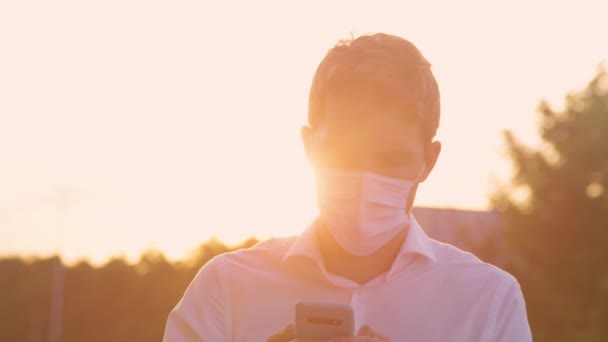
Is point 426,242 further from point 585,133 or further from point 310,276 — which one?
point 585,133

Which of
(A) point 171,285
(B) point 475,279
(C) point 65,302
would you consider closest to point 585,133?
(A) point 171,285

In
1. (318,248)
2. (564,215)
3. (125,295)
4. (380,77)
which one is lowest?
(125,295)

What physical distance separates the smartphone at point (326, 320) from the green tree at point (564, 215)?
19.2m

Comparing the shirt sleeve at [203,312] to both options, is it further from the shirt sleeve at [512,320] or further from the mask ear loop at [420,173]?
the shirt sleeve at [512,320]

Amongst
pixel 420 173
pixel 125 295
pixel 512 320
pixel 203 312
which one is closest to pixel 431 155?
pixel 420 173

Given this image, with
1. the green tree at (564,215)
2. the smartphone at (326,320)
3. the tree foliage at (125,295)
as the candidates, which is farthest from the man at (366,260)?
the tree foliage at (125,295)

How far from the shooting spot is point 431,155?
14.8 feet

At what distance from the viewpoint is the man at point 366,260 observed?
4.21m

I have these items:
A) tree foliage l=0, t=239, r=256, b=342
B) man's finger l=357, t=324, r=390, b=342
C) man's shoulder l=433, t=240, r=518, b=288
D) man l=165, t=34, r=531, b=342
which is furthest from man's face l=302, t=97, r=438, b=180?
tree foliage l=0, t=239, r=256, b=342

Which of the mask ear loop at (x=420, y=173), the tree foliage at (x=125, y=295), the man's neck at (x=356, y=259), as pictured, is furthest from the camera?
the tree foliage at (x=125, y=295)

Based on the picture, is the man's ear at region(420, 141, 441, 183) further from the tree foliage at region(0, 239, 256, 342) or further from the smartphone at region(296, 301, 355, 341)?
the tree foliage at region(0, 239, 256, 342)

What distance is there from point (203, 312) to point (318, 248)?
543mm

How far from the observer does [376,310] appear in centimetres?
423

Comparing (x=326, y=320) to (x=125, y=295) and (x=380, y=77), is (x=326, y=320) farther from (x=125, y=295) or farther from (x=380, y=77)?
(x=125, y=295)
